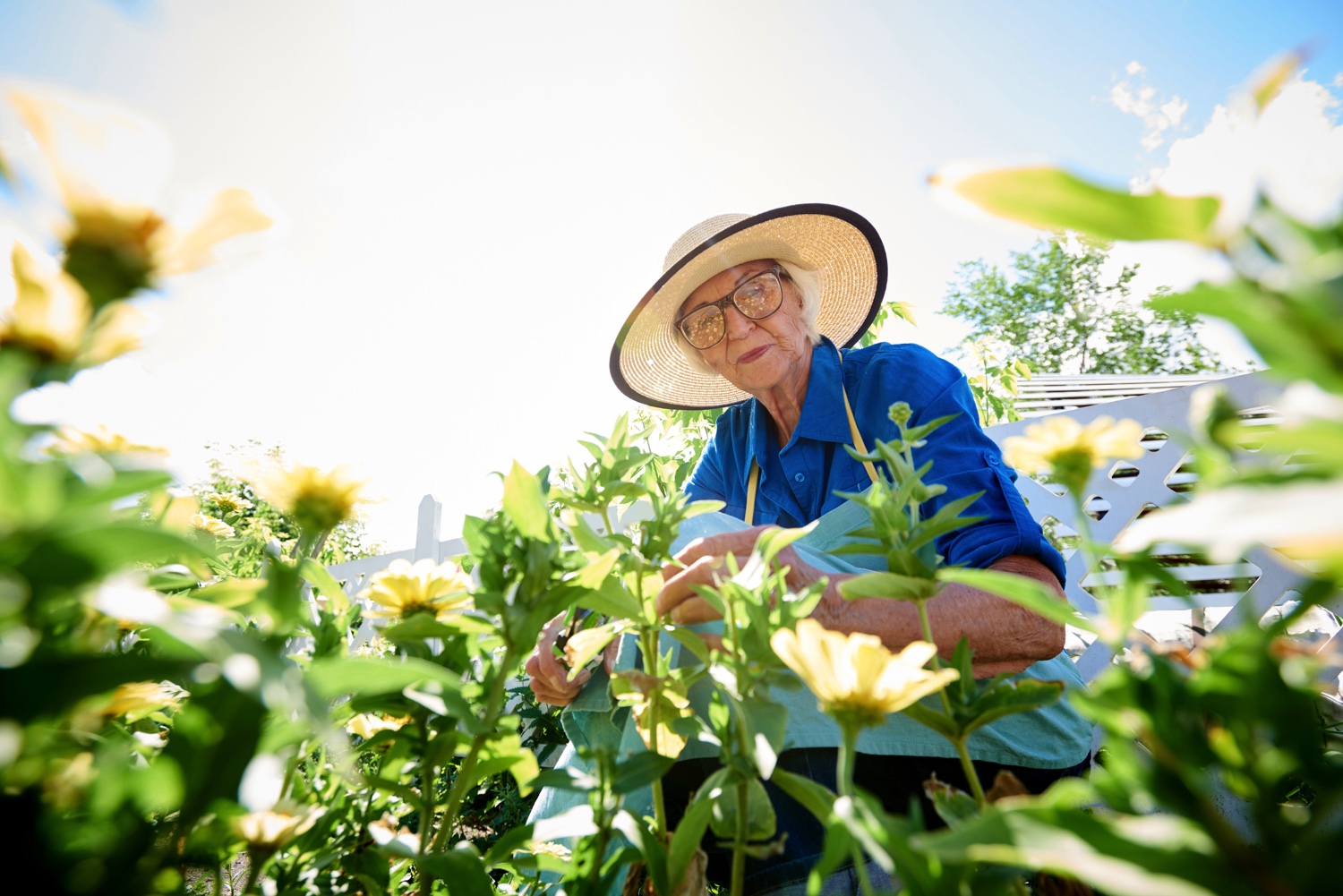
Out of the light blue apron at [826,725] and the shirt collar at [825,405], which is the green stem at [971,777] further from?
the shirt collar at [825,405]

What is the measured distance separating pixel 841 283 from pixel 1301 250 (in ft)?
6.01

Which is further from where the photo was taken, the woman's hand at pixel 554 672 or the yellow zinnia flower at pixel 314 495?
the woman's hand at pixel 554 672

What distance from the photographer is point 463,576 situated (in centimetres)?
50

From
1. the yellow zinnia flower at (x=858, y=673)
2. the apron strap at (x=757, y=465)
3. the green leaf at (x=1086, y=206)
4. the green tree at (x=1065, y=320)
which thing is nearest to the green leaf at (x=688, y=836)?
the yellow zinnia flower at (x=858, y=673)

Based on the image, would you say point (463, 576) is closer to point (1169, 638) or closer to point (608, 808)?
point (608, 808)

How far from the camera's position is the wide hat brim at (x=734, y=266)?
1654 mm

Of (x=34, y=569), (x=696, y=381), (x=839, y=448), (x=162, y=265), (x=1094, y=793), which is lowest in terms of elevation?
(x=1094, y=793)

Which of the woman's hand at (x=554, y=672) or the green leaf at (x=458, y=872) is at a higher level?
the woman's hand at (x=554, y=672)

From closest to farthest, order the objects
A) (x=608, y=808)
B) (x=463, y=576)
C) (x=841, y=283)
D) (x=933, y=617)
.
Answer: (x=608, y=808), (x=463, y=576), (x=933, y=617), (x=841, y=283)

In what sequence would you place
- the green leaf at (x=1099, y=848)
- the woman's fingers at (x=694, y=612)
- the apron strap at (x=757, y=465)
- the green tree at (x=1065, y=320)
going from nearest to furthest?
the green leaf at (x=1099, y=848)
the woman's fingers at (x=694, y=612)
the apron strap at (x=757, y=465)
the green tree at (x=1065, y=320)

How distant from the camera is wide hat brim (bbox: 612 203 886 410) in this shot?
5.43ft

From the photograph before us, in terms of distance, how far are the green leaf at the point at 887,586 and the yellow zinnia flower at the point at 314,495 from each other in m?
0.30

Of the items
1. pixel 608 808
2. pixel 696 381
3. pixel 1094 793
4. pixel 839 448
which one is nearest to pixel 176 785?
pixel 608 808

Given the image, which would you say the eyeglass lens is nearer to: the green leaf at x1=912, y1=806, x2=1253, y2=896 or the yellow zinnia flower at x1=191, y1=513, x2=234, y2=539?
the yellow zinnia flower at x1=191, y1=513, x2=234, y2=539
